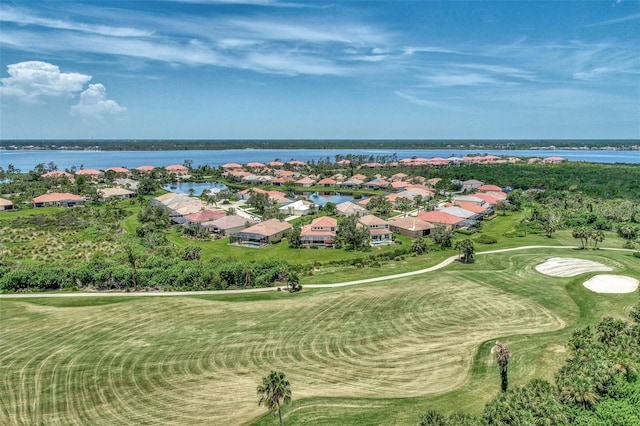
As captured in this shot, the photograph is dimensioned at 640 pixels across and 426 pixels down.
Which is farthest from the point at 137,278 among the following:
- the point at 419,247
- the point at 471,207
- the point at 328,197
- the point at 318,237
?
the point at 328,197

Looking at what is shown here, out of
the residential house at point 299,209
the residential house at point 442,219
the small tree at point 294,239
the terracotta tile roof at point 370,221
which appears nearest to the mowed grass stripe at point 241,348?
the small tree at point 294,239

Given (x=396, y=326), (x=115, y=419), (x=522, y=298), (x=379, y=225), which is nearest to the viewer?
(x=115, y=419)

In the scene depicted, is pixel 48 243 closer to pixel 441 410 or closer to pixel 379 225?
pixel 379 225

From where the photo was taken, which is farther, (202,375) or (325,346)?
(325,346)

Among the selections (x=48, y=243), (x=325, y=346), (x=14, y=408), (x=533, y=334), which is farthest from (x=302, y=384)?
(x=48, y=243)

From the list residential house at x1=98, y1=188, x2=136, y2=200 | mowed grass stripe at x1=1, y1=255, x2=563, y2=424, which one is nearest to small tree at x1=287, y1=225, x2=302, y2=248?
mowed grass stripe at x1=1, y1=255, x2=563, y2=424

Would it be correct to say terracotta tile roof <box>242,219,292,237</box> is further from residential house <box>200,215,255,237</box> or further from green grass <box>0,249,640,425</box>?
green grass <box>0,249,640,425</box>

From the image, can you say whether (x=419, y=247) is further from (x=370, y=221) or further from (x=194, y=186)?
(x=194, y=186)
